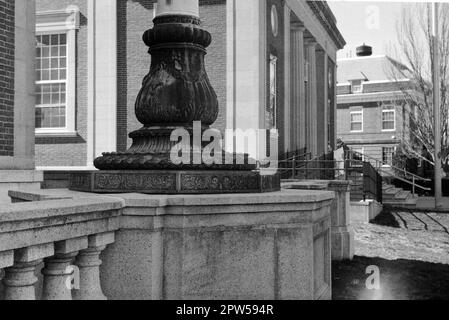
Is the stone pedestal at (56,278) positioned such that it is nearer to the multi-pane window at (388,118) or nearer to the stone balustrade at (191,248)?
the stone balustrade at (191,248)

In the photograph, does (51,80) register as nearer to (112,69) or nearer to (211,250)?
(112,69)

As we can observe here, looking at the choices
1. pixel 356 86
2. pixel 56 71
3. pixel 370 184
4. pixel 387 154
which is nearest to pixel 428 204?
pixel 370 184

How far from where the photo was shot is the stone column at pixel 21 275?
2516mm

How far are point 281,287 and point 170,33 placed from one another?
7.06ft

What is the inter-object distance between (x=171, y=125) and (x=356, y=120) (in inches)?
1808

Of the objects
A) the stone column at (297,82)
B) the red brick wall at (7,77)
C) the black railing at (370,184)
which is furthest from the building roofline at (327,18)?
the red brick wall at (7,77)

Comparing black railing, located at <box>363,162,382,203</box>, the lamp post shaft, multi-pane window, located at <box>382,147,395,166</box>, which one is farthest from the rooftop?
the lamp post shaft

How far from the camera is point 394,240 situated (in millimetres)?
12031

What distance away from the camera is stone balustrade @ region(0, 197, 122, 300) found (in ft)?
7.98

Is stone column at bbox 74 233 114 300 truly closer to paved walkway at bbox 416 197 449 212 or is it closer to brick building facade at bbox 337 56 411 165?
paved walkway at bbox 416 197 449 212

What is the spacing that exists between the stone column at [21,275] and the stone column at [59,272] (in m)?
0.24

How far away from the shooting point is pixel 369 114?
154 feet

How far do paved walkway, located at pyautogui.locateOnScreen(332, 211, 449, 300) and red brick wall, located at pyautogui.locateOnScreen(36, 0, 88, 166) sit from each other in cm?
1079
